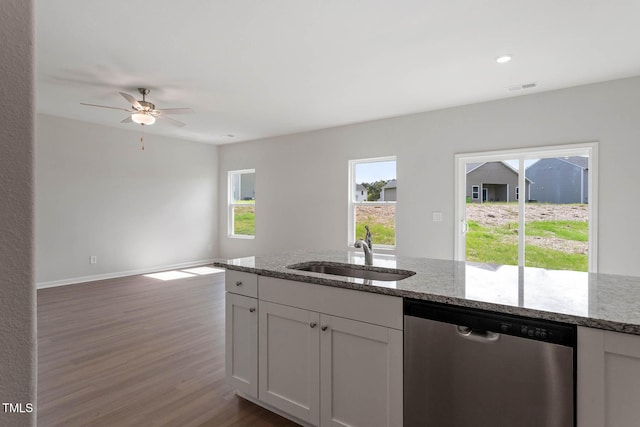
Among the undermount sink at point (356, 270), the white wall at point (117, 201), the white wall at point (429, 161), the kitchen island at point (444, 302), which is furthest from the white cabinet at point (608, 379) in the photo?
the white wall at point (117, 201)

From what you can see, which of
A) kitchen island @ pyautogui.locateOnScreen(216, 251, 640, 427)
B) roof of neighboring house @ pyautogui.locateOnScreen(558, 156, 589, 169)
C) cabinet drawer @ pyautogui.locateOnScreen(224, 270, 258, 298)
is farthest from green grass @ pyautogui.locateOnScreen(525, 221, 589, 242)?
cabinet drawer @ pyautogui.locateOnScreen(224, 270, 258, 298)

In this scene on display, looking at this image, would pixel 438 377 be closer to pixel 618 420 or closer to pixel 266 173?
pixel 618 420

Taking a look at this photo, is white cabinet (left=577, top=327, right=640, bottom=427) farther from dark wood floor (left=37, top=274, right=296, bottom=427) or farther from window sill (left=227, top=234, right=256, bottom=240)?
window sill (left=227, top=234, right=256, bottom=240)

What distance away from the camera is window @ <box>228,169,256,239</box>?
729 centimetres

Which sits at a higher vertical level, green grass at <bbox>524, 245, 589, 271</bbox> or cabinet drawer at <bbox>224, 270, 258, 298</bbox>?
cabinet drawer at <bbox>224, 270, 258, 298</bbox>

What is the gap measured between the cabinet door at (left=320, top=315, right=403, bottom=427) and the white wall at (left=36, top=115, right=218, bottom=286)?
485 centimetres

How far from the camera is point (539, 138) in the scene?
4.12 m

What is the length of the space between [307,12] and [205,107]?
2.81 meters

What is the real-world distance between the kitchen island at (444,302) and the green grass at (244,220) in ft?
16.2

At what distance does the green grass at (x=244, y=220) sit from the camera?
23.9 ft

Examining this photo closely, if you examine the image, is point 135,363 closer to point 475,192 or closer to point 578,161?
point 475,192

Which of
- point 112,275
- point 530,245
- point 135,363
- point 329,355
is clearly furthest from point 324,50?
point 112,275

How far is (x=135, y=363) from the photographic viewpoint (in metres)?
2.73

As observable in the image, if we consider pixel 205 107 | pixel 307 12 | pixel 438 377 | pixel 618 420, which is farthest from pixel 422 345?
pixel 205 107
